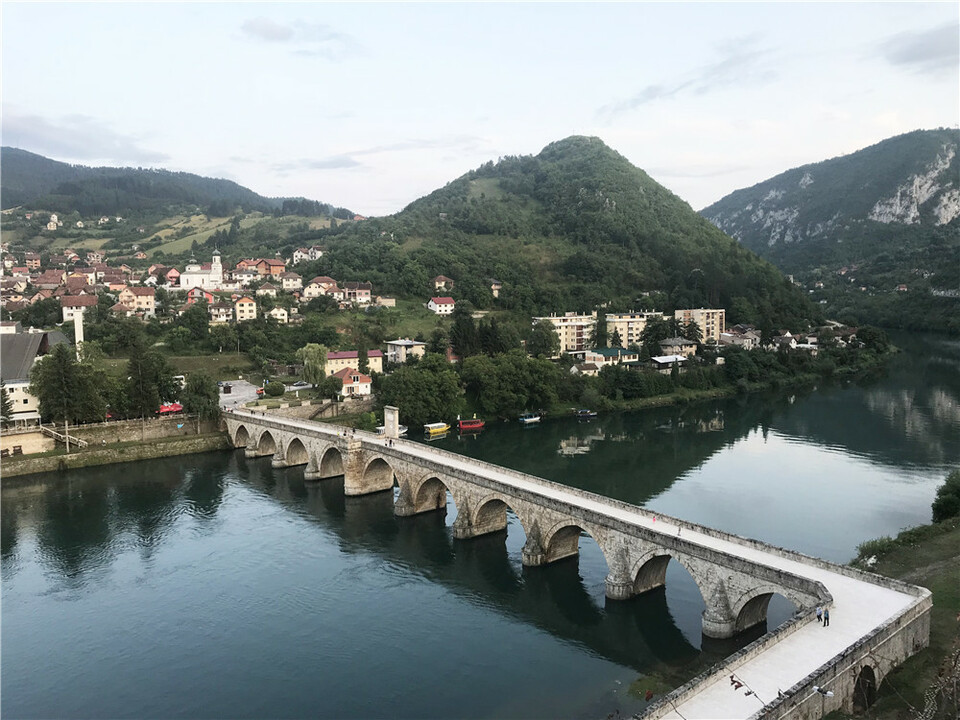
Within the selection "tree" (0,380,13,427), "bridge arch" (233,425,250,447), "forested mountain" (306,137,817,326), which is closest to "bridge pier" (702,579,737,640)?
"bridge arch" (233,425,250,447)

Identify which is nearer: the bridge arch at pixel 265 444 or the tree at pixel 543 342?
the bridge arch at pixel 265 444

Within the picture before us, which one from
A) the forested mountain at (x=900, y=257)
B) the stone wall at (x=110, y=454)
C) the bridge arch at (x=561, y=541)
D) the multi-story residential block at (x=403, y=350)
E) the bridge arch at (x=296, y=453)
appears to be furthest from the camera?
the forested mountain at (x=900, y=257)

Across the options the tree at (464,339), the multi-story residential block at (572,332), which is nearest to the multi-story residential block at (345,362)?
the tree at (464,339)

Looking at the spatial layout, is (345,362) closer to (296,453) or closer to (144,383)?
(144,383)

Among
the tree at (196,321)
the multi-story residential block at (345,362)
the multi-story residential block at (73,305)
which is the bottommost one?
the multi-story residential block at (345,362)

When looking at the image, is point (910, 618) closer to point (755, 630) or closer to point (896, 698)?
point (896, 698)

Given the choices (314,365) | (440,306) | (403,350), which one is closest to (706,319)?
(440,306)

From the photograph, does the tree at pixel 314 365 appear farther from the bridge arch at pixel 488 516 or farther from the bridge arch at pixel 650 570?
the bridge arch at pixel 650 570

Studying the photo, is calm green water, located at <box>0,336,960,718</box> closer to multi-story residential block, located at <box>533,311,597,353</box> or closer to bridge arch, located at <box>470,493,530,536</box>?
bridge arch, located at <box>470,493,530,536</box>
